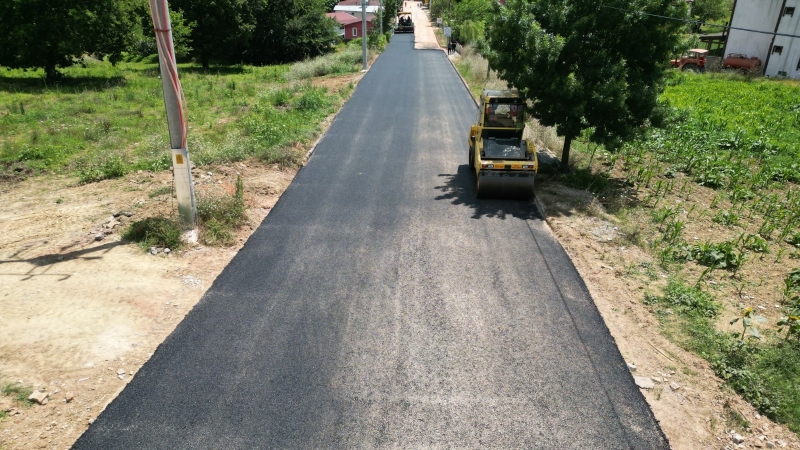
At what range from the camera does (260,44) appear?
1788 inches

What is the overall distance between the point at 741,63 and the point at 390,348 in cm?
4101

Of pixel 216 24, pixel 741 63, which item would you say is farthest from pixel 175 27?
pixel 741 63

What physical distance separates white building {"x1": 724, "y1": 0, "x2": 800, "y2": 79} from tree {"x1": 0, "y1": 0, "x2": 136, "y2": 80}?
42893mm

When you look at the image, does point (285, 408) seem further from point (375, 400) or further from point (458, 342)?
point (458, 342)

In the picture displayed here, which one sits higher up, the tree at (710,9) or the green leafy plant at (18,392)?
the tree at (710,9)

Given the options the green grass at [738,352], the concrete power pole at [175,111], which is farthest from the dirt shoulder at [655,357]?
the concrete power pole at [175,111]

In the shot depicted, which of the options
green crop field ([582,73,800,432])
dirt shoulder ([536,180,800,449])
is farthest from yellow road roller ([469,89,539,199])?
green crop field ([582,73,800,432])

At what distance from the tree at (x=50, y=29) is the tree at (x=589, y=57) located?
23.0 metres

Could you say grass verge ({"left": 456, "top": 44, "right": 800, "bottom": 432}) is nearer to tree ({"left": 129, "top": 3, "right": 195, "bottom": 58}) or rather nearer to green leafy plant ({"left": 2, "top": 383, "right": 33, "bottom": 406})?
green leafy plant ({"left": 2, "top": 383, "right": 33, "bottom": 406})

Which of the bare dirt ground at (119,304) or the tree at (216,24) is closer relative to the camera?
the bare dirt ground at (119,304)

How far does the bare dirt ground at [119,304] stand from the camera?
21.2 ft

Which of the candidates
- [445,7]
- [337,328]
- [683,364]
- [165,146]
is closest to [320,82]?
[165,146]

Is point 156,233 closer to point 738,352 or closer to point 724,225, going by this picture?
point 738,352

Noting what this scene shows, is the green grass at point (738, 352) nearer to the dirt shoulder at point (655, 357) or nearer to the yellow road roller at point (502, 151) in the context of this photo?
the dirt shoulder at point (655, 357)
